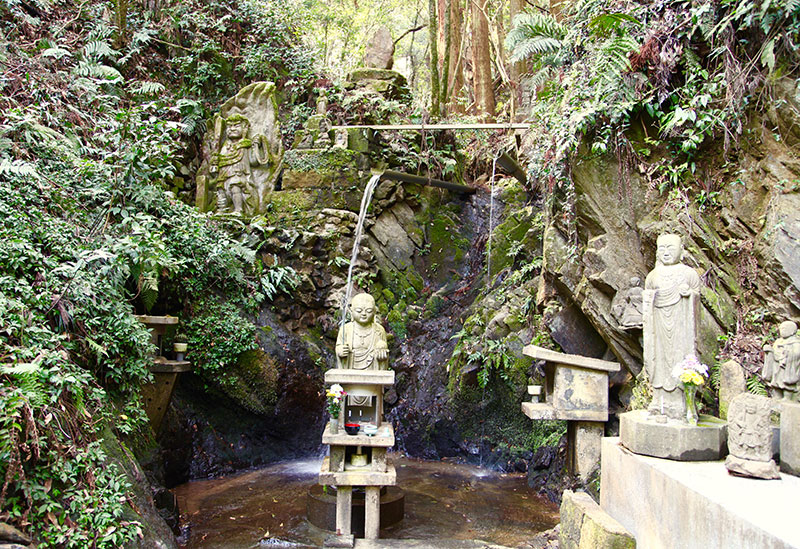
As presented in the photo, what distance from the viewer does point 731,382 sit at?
5.68 meters

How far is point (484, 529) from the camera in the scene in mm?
7113

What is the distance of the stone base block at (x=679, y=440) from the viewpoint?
496 cm

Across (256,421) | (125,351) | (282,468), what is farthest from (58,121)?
(282,468)

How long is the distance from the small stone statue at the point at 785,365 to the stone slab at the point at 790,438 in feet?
0.70

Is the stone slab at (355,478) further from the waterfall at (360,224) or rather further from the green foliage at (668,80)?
the waterfall at (360,224)

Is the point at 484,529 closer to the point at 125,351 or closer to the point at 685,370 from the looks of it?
the point at 685,370

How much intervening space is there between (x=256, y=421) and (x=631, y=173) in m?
7.65

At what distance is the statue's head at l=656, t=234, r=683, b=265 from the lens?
5.61 m

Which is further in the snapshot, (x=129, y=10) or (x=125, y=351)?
(x=129, y=10)

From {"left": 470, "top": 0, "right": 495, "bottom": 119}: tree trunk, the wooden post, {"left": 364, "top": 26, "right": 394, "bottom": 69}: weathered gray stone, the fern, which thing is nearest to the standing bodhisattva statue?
the wooden post

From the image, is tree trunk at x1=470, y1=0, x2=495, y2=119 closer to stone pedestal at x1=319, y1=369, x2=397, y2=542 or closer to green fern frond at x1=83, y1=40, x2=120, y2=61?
green fern frond at x1=83, y1=40, x2=120, y2=61

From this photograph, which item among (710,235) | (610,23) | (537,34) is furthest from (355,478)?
(537,34)

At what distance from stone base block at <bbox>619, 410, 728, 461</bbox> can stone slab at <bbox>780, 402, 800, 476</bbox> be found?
448 millimetres

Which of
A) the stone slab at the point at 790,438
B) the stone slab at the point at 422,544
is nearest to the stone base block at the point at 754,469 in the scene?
the stone slab at the point at 790,438
